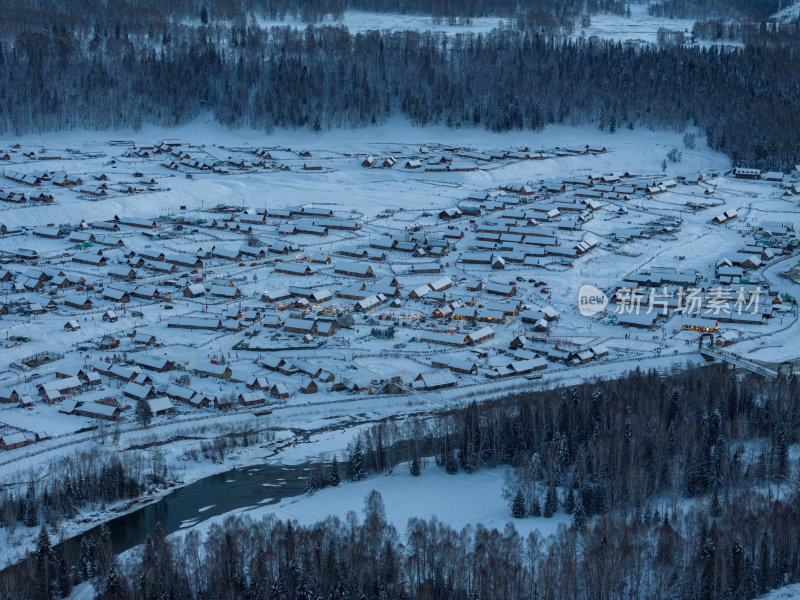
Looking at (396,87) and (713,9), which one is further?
(713,9)

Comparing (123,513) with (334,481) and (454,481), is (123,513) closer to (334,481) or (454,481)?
(334,481)

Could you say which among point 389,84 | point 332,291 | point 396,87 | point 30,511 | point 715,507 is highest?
point 389,84

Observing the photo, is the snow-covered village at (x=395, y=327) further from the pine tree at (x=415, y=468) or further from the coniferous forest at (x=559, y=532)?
the pine tree at (x=415, y=468)

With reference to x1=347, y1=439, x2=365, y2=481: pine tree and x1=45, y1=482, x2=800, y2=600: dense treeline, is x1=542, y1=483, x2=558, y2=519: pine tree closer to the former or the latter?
x1=45, y1=482, x2=800, y2=600: dense treeline

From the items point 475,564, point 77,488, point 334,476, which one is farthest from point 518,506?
point 77,488

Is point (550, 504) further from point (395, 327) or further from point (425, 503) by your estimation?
point (395, 327)

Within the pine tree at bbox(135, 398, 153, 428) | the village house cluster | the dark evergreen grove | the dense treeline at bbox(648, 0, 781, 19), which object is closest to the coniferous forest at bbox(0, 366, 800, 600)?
the village house cluster
